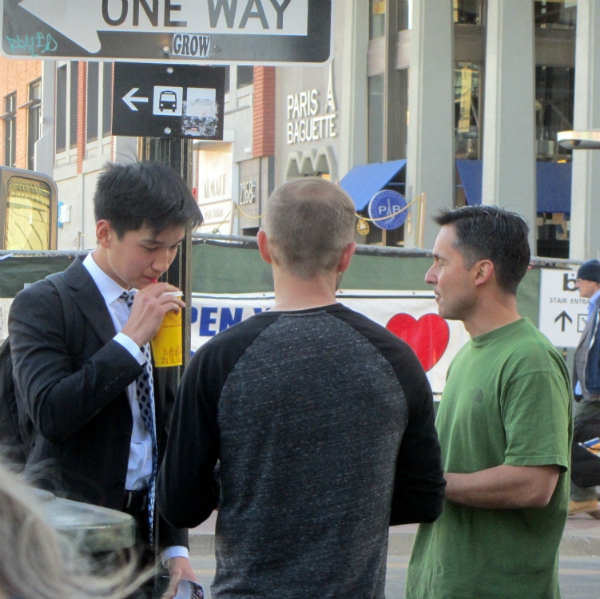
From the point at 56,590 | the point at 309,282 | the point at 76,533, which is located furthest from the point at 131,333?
the point at 56,590

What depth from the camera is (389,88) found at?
2292 centimetres

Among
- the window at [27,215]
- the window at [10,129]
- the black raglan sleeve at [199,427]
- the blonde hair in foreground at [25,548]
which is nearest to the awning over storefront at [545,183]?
the window at [27,215]

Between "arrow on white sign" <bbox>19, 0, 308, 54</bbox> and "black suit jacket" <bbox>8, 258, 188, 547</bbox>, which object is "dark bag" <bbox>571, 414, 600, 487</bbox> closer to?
"arrow on white sign" <bbox>19, 0, 308, 54</bbox>

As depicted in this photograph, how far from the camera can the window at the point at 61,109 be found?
125 feet

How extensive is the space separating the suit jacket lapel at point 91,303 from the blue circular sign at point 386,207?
690 inches

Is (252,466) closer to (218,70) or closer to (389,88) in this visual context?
(218,70)

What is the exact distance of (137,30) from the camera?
3.49m

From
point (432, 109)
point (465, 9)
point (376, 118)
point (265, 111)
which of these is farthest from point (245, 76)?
point (432, 109)

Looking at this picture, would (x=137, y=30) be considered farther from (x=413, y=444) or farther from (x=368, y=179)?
(x=368, y=179)

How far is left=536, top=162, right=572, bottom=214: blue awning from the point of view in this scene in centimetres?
2022

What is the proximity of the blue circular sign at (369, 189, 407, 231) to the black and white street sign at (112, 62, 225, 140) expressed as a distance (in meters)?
16.8

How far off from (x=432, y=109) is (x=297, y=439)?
64.2ft

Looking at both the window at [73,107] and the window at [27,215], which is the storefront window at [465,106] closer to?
the window at [27,215]

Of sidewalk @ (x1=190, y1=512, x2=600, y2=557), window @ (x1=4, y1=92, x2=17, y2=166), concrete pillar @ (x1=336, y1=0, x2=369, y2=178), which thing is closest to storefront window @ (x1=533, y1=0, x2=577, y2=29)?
concrete pillar @ (x1=336, y1=0, x2=369, y2=178)
